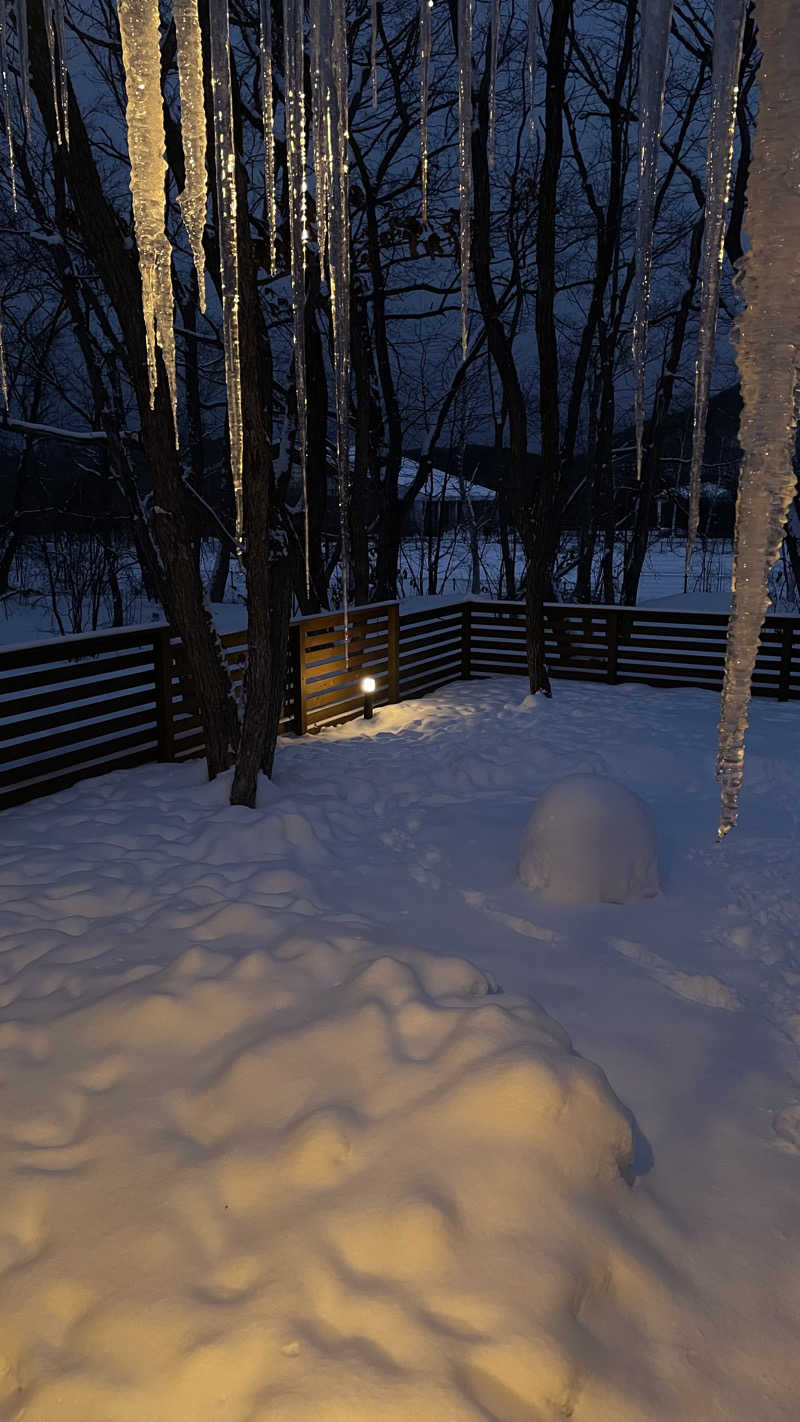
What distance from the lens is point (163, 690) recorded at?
20.2 ft

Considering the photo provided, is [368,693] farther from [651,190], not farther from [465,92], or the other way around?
[651,190]

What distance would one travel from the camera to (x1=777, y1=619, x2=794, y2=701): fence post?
28.6 ft

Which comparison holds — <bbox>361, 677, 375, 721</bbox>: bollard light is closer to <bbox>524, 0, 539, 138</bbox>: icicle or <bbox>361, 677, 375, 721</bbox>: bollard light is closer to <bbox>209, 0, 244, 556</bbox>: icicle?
<bbox>209, 0, 244, 556</bbox>: icicle

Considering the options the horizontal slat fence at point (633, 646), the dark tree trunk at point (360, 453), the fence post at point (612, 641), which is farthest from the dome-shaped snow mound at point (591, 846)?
the dark tree trunk at point (360, 453)

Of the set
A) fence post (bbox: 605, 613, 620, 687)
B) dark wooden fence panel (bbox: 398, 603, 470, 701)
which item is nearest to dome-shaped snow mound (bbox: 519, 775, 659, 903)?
dark wooden fence panel (bbox: 398, 603, 470, 701)

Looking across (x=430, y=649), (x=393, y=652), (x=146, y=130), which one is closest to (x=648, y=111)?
(x=146, y=130)

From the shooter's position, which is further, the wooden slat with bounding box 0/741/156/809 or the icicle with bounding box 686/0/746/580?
the wooden slat with bounding box 0/741/156/809

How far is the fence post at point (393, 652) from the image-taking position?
8570 millimetres

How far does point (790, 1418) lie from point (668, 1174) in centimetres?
67

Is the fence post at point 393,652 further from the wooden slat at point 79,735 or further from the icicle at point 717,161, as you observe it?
the icicle at point 717,161

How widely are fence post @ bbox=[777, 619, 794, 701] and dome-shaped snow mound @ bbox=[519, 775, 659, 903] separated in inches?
211

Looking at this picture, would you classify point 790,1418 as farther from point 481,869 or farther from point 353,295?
point 353,295

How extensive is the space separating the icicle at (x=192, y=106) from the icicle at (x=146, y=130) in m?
0.06

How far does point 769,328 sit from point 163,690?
5.36 metres
